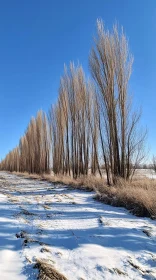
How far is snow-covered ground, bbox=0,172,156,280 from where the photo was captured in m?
2.70

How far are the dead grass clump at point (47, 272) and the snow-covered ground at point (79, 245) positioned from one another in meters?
0.07

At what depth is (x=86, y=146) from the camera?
57.2 feet

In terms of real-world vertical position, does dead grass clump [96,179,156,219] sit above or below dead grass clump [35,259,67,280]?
above

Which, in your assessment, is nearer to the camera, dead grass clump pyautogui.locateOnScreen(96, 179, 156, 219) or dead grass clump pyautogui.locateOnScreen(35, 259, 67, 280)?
dead grass clump pyautogui.locateOnScreen(35, 259, 67, 280)

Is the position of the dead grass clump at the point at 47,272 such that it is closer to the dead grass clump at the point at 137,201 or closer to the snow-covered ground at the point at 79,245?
the snow-covered ground at the point at 79,245

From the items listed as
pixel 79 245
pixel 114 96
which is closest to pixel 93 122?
pixel 114 96

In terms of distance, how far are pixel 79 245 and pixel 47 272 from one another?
0.94 meters

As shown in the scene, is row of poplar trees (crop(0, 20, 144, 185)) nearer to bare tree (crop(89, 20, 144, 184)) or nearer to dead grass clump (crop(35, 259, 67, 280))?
bare tree (crop(89, 20, 144, 184))

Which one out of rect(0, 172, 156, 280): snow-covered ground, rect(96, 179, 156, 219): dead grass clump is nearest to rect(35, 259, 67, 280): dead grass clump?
rect(0, 172, 156, 280): snow-covered ground

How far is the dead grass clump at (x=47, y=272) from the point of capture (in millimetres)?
2459

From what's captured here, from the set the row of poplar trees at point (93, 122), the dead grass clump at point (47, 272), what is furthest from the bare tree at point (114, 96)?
the dead grass clump at point (47, 272)

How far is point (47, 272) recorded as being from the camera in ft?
8.33

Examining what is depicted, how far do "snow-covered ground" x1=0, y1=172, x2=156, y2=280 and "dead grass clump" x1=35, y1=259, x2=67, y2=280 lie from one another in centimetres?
7

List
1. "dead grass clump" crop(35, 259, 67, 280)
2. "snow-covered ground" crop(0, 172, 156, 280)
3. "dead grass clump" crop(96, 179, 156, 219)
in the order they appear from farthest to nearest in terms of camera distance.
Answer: "dead grass clump" crop(96, 179, 156, 219)
"snow-covered ground" crop(0, 172, 156, 280)
"dead grass clump" crop(35, 259, 67, 280)
